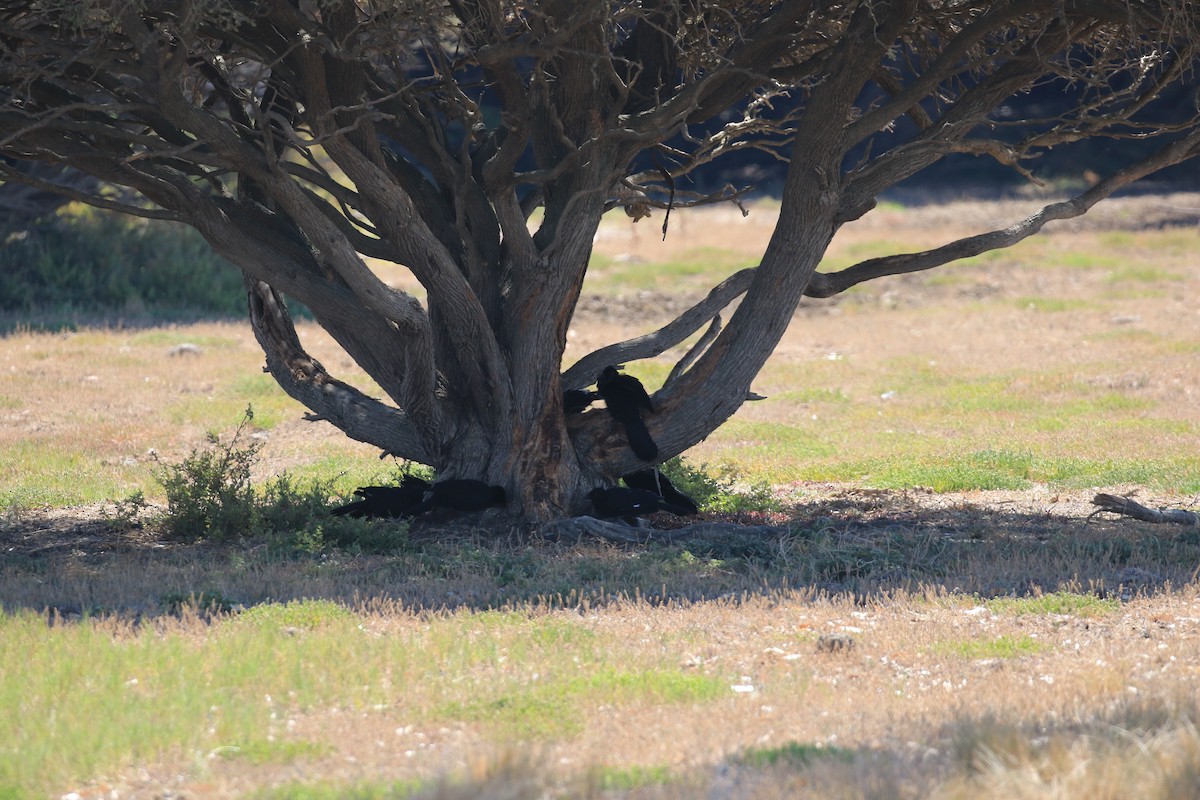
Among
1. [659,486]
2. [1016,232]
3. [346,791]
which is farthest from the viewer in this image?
[659,486]

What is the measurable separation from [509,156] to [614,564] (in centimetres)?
280

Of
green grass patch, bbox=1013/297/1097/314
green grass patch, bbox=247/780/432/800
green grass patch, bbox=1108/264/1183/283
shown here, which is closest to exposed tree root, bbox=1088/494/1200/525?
green grass patch, bbox=247/780/432/800

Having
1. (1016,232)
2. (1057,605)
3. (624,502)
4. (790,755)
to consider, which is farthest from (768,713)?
(1016,232)

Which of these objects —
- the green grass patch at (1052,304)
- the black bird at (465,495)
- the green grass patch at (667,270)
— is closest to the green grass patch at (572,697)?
the black bird at (465,495)

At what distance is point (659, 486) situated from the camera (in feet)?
30.8

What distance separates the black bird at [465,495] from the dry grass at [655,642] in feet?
0.74

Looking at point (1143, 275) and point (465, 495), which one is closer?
point (465, 495)

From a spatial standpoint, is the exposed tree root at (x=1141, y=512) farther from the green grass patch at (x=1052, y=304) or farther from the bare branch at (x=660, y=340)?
the green grass patch at (x=1052, y=304)

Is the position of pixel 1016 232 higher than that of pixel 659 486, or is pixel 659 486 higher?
pixel 1016 232

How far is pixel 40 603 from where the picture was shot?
657cm

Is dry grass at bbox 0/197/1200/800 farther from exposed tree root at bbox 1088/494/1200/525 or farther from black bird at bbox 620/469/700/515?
black bird at bbox 620/469/700/515

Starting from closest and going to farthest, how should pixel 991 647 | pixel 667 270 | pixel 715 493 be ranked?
pixel 991 647 < pixel 715 493 < pixel 667 270

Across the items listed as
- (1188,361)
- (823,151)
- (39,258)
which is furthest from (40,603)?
(39,258)

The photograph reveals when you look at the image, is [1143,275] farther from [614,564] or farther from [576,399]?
[614,564]
